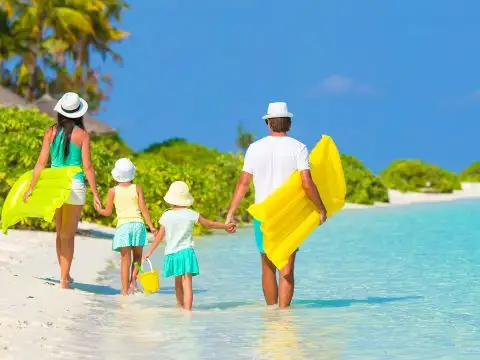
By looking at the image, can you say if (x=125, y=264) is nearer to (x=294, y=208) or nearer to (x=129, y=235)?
(x=129, y=235)

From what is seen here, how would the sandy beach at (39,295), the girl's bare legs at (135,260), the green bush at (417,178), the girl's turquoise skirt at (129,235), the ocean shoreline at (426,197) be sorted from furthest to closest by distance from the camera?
the green bush at (417,178) → the ocean shoreline at (426,197) → the girl's bare legs at (135,260) → the girl's turquoise skirt at (129,235) → the sandy beach at (39,295)

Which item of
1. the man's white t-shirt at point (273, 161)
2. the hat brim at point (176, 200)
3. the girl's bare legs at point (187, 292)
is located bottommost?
the girl's bare legs at point (187, 292)

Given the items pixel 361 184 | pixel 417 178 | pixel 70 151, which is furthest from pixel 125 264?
pixel 417 178

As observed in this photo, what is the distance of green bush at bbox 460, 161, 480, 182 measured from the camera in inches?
2933

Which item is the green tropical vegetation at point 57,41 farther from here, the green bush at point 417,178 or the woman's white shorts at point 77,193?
the woman's white shorts at point 77,193

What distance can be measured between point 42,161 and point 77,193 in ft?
1.67

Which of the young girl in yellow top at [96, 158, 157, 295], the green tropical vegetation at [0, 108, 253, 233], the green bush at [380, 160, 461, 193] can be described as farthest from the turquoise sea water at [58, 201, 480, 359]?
the green bush at [380, 160, 461, 193]

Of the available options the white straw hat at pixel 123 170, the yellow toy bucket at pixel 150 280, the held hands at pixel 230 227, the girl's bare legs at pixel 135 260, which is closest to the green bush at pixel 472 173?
the girl's bare legs at pixel 135 260

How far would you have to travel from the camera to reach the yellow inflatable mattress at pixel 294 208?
8953 millimetres

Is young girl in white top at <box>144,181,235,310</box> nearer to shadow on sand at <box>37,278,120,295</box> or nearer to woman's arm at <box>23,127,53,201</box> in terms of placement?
woman's arm at <box>23,127,53,201</box>

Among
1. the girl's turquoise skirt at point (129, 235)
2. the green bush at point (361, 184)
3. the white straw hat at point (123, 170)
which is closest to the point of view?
the white straw hat at point (123, 170)

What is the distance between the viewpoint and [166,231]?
9.33 metres

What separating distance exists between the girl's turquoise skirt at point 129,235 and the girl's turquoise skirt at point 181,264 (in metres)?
1.17

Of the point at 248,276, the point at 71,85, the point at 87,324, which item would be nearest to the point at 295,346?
the point at 87,324
